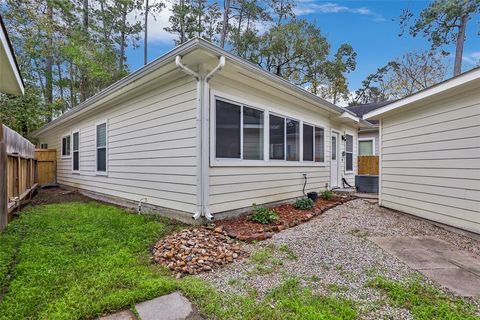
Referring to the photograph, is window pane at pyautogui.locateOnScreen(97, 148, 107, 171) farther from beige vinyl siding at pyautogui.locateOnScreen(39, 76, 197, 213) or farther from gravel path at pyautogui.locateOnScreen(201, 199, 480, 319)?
gravel path at pyautogui.locateOnScreen(201, 199, 480, 319)

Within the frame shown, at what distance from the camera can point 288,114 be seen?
6.34 metres

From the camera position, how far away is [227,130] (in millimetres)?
4750

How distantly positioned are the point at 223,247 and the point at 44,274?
6.35ft

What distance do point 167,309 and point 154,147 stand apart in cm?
378

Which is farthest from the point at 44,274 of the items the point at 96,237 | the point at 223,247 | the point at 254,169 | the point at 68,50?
the point at 68,50

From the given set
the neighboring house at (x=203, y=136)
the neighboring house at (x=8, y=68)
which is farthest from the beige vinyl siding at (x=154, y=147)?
the neighboring house at (x=8, y=68)

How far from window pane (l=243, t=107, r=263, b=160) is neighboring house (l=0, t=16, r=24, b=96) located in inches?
138

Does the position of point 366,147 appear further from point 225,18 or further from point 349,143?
point 225,18

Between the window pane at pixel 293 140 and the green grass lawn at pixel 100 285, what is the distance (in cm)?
372

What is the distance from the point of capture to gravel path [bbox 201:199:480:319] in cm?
248

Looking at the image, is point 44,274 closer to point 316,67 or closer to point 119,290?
point 119,290

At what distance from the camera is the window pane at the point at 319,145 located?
7652 millimetres

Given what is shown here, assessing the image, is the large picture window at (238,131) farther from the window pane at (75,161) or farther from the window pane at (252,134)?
the window pane at (75,161)

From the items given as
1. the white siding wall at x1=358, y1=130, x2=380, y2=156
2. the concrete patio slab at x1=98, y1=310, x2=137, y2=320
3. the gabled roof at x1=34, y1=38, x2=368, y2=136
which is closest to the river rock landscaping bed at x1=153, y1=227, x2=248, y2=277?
the concrete patio slab at x1=98, y1=310, x2=137, y2=320
